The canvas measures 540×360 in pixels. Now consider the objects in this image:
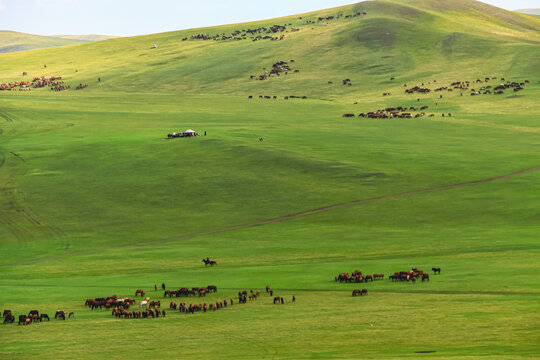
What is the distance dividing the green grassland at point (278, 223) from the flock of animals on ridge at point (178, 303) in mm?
873

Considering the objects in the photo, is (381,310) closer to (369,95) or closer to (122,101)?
(369,95)

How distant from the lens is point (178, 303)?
48.5 meters

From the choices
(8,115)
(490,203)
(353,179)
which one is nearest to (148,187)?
(353,179)

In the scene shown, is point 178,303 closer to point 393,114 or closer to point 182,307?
point 182,307

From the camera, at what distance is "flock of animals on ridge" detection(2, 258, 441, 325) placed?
147ft

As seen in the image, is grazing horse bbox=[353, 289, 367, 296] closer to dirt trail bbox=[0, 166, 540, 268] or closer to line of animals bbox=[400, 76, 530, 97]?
dirt trail bbox=[0, 166, 540, 268]

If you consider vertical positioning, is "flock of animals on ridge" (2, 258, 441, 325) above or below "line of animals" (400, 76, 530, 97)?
below

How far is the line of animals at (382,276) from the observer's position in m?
50.2

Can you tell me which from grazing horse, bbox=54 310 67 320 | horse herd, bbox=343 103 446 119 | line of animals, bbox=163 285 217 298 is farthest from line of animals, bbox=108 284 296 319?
horse herd, bbox=343 103 446 119

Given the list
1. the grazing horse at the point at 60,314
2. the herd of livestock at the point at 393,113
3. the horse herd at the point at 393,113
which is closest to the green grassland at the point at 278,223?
the grazing horse at the point at 60,314

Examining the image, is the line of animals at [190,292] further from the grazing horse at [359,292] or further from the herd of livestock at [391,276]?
the grazing horse at [359,292]

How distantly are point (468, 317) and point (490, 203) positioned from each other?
42934 mm

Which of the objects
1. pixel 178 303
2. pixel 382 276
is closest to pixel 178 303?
pixel 178 303

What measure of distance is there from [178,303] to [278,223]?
30.4m
